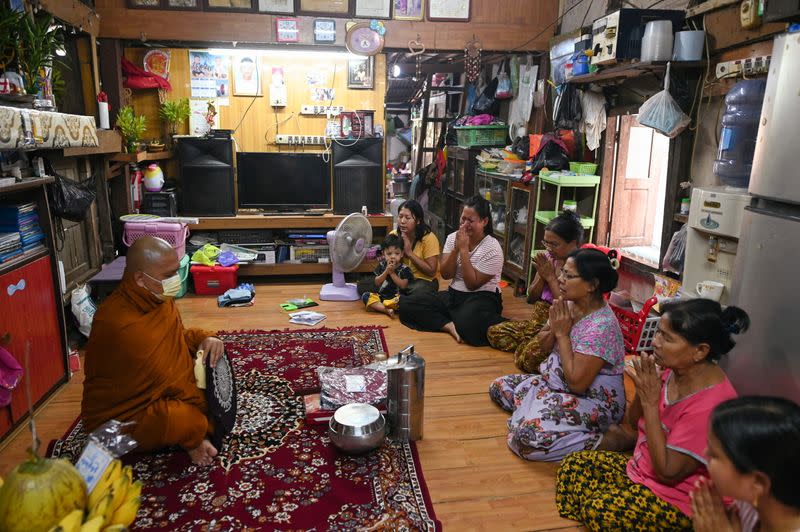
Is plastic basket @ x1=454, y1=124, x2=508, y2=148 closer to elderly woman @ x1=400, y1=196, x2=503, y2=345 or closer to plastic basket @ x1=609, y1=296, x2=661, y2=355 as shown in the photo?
elderly woman @ x1=400, y1=196, x2=503, y2=345

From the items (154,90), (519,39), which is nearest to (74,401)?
(154,90)

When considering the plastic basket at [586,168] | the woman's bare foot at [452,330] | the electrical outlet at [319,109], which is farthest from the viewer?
the electrical outlet at [319,109]

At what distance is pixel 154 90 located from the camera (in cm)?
590

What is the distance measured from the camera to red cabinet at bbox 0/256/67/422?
2863 millimetres

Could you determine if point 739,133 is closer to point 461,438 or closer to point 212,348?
point 461,438

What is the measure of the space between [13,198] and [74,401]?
1.22 m

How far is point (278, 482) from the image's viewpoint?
8.23ft

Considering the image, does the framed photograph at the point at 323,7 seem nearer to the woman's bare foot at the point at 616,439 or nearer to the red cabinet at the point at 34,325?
the red cabinet at the point at 34,325

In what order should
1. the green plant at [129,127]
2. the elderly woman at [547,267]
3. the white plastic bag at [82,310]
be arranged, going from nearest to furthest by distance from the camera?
the elderly woman at [547,267], the white plastic bag at [82,310], the green plant at [129,127]

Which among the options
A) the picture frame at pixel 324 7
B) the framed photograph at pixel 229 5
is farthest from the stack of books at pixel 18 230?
the picture frame at pixel 324 7

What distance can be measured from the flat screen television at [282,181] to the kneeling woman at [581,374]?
386 centimetres

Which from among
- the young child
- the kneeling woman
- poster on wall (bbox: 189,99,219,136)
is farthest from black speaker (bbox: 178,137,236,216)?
the kneeling woman

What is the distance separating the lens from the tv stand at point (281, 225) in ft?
19.1

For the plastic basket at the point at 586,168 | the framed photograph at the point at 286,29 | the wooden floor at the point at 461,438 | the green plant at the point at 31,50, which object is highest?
the framed photograph at the point at 286,29
